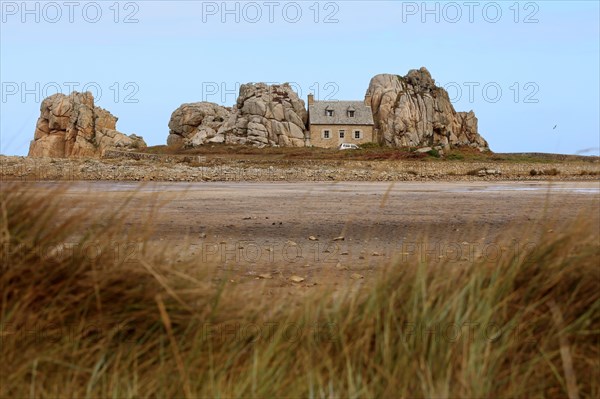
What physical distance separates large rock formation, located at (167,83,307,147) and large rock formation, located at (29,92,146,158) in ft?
42.5

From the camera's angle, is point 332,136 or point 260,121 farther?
point 332,136

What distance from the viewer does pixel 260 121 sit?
76.5 metres

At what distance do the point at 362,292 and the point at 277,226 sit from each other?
8.13m

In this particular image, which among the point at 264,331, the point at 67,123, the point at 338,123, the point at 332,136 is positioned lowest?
the point at 264,331

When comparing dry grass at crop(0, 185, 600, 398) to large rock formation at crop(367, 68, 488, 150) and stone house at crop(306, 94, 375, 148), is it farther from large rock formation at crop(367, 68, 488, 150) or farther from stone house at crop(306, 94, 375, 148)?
large rock formation at crop(367, 68, 488, 150)

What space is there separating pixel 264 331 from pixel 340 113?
77.8 m

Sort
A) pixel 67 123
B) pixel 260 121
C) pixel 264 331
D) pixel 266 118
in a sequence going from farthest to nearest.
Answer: pixel 67 123 < pixel 266 118 < pixel 260 121 < pixel 264 331

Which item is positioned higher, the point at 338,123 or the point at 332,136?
the point at 338,123

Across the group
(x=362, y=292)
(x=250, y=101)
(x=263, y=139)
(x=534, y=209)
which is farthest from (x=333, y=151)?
(x=362, y=292)

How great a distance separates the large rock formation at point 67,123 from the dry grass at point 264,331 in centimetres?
8819

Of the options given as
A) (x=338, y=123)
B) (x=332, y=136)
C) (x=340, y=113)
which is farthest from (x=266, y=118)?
(x=340, y=113)

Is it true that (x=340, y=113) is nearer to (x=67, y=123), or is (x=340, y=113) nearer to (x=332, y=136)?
(x=332, y=136)

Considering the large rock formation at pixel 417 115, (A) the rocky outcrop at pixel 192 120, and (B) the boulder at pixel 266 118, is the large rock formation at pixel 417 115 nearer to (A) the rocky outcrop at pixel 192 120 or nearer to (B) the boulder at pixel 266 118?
(B) the boulder at pixel 266 118

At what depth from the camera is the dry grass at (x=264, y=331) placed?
3.95 meters
